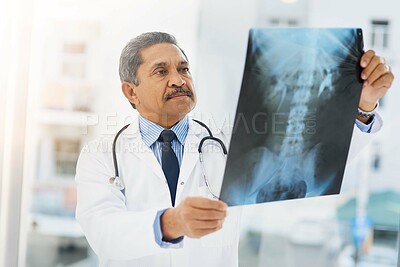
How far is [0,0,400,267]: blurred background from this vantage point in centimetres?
130

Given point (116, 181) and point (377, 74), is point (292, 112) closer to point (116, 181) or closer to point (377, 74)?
point (377, 74)

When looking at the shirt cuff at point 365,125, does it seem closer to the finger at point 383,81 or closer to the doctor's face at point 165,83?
the finger at point 383,81

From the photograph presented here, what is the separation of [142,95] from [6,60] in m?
0.47

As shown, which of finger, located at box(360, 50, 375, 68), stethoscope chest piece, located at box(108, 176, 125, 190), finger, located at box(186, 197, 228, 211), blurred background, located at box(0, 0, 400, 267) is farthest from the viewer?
blurred background, located at box(0, 0, 400, 267)

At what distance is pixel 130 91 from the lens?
1.07m

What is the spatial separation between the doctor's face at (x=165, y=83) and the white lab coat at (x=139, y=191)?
7 centimetres

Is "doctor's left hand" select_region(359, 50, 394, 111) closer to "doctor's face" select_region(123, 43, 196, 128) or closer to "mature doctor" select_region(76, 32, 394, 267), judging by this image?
"mature doctor" select_region(76, 32, 394, 267)

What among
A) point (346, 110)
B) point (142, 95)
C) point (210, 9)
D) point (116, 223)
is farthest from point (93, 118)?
point (346, 110)

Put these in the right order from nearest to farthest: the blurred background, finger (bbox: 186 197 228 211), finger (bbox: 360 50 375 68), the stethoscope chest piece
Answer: finger (bbox: 186 197 228 211), finger (bbox: 360 50 375 68), the stethoscope chest piece, the blurred background

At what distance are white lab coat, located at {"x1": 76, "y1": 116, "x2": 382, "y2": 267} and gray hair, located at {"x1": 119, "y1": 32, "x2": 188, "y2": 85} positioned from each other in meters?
0.10

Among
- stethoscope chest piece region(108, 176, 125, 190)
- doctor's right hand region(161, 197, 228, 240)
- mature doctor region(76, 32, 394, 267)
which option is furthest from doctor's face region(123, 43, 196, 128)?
doctor's right hand region(161, 197, 228, 240)

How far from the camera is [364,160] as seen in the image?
1.89 metres

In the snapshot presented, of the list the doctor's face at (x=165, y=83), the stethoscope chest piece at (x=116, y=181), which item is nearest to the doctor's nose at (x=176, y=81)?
the doctor's face at (x=165, y=83)

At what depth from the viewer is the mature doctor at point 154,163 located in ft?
3.34
